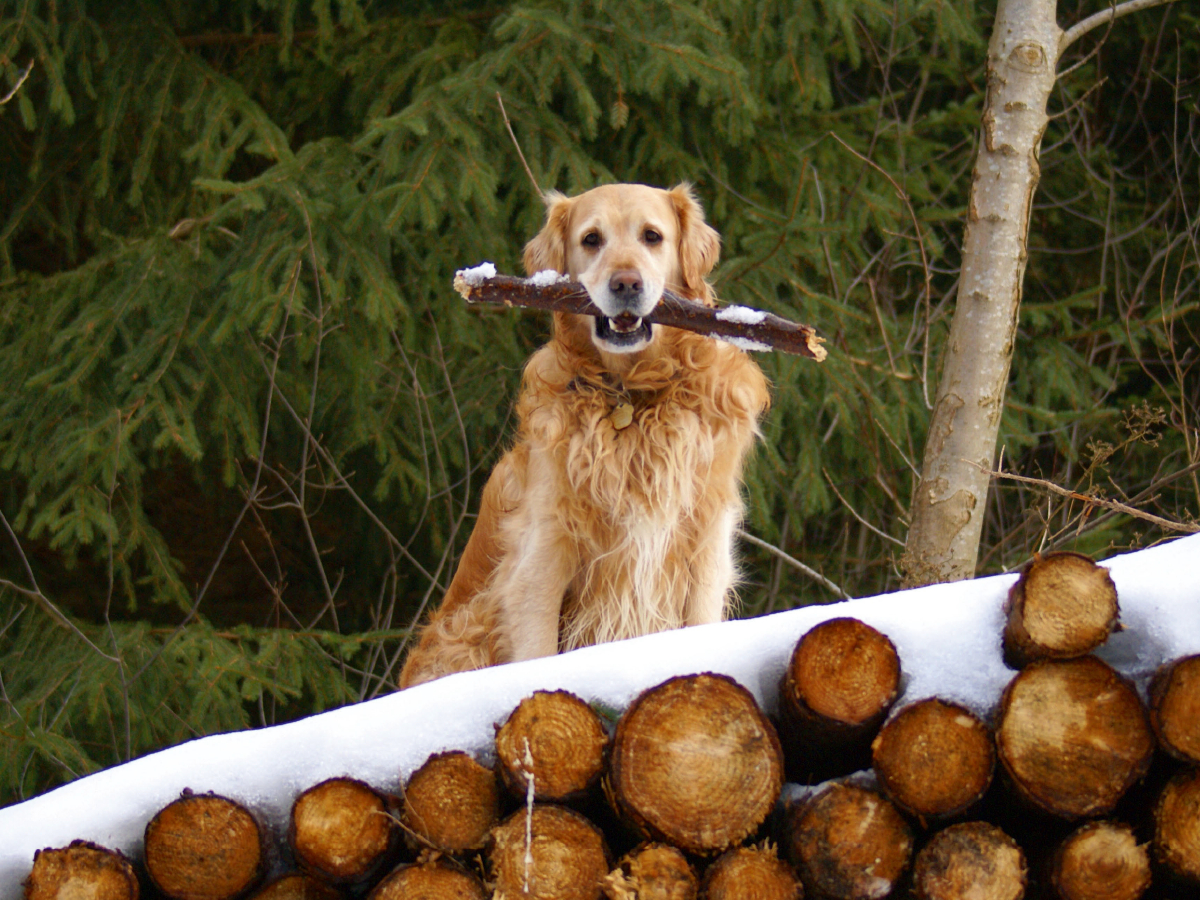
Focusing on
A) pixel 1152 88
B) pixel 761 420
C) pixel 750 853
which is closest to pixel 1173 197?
pixel 1152 88

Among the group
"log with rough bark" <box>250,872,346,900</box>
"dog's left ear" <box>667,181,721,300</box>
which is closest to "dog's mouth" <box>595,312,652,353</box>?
"dog's left ear" <box>667,181,721,300</box>

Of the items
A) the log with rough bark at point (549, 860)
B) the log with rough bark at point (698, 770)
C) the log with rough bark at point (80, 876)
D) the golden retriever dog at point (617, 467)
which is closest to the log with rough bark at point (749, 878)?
the log with rough bark at point (698, 770)

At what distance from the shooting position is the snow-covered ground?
1765 mm

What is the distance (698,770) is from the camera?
5.63 feet

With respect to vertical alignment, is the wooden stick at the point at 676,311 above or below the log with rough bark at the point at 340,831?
above

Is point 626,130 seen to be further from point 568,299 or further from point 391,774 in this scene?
point 391,774

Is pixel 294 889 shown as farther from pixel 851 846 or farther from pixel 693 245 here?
pixel 693 245

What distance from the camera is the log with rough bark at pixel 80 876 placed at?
5.72ft

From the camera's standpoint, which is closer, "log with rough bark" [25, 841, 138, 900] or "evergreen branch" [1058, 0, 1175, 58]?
"log with rough bark" [25, 841, 138, 900]

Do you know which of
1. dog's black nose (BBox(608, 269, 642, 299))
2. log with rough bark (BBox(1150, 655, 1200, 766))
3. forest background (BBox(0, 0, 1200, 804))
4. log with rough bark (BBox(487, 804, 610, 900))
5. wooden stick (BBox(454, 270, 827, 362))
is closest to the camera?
log with rough bark (BBox(1150, 655, 1200, 766))

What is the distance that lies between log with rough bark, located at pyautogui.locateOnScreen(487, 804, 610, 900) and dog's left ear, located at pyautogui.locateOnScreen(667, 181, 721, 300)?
195 centimetres

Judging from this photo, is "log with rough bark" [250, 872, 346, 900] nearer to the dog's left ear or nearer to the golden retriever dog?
the golden retriever dog

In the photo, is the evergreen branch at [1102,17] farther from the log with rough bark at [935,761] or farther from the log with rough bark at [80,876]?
the log with rough bark at [80,876]

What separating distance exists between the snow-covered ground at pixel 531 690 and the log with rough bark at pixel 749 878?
266 mm
